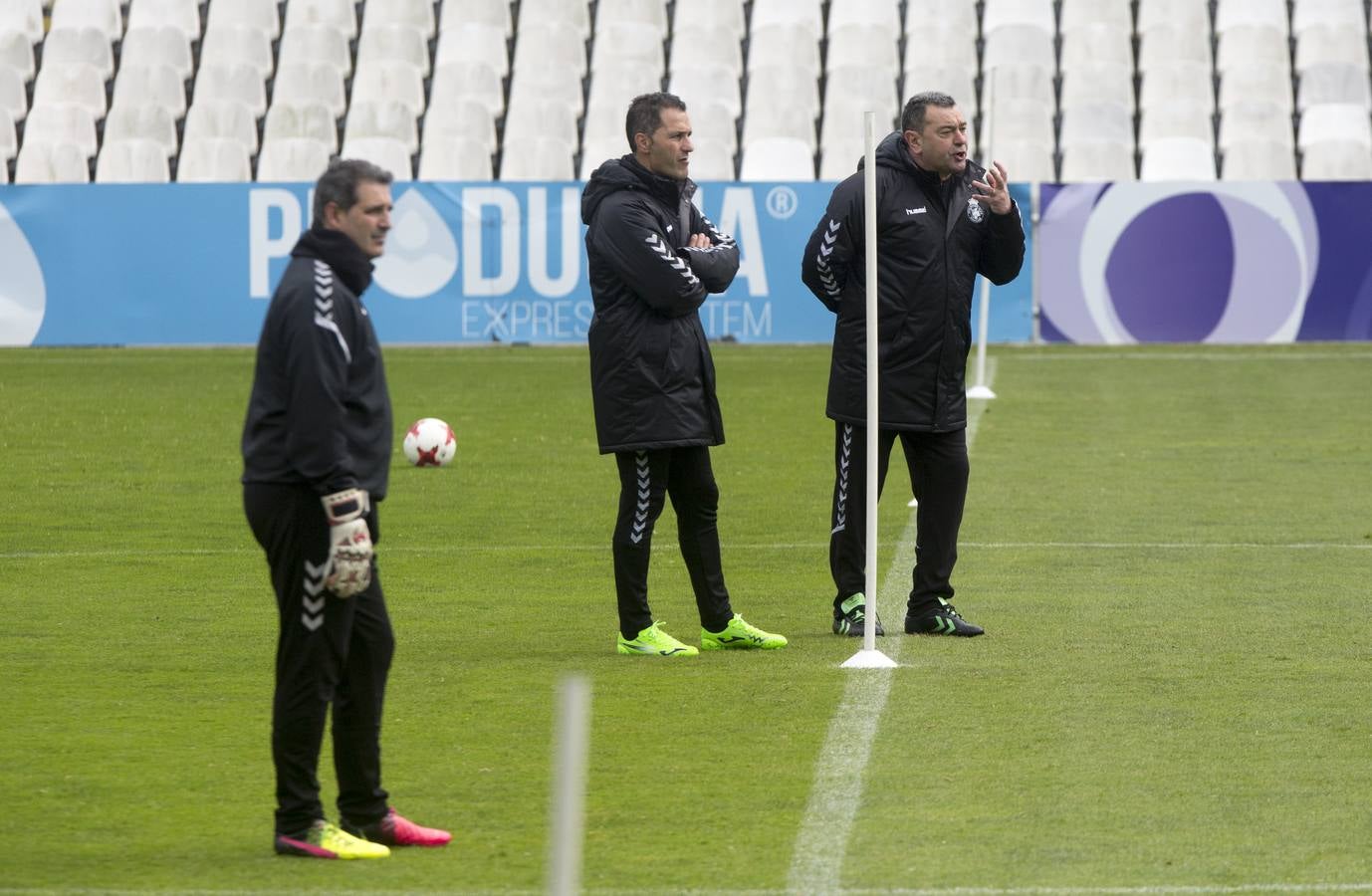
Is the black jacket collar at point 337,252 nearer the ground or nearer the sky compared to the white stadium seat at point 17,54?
nearer the ground

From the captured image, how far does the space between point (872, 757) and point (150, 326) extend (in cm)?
2177

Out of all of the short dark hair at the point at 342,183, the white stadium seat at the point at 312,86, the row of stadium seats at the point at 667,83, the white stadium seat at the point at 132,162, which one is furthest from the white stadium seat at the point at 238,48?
the short dark hair at the point at 342,183

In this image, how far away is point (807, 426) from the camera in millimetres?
17688

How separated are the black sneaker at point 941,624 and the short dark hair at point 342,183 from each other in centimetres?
384

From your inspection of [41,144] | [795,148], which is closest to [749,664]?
[795,148]

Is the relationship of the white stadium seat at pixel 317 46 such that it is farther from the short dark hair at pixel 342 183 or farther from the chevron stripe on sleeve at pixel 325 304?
the chevron stripe on sleeve at pixel 325 304

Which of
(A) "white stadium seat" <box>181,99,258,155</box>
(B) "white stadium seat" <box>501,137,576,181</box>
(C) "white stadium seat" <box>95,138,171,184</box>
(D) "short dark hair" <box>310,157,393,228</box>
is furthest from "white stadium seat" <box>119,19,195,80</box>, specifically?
(D) "short dark hair" <box>310,157,393,228</box>

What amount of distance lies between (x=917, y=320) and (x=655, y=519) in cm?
130

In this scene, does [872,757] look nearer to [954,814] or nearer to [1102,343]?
[954,814]

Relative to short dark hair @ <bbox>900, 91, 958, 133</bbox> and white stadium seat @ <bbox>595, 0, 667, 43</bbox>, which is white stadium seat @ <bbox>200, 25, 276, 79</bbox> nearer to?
white stadium seat @ <bbox>595, 0, 667, 43</bbox>

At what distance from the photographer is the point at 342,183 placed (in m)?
Answer: 5.22

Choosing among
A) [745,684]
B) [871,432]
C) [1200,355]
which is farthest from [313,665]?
[1200,355]

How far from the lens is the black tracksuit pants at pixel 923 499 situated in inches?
335

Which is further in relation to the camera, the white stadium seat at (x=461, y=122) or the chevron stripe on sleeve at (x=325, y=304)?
the white stadium seat at (x=461, y=122)
